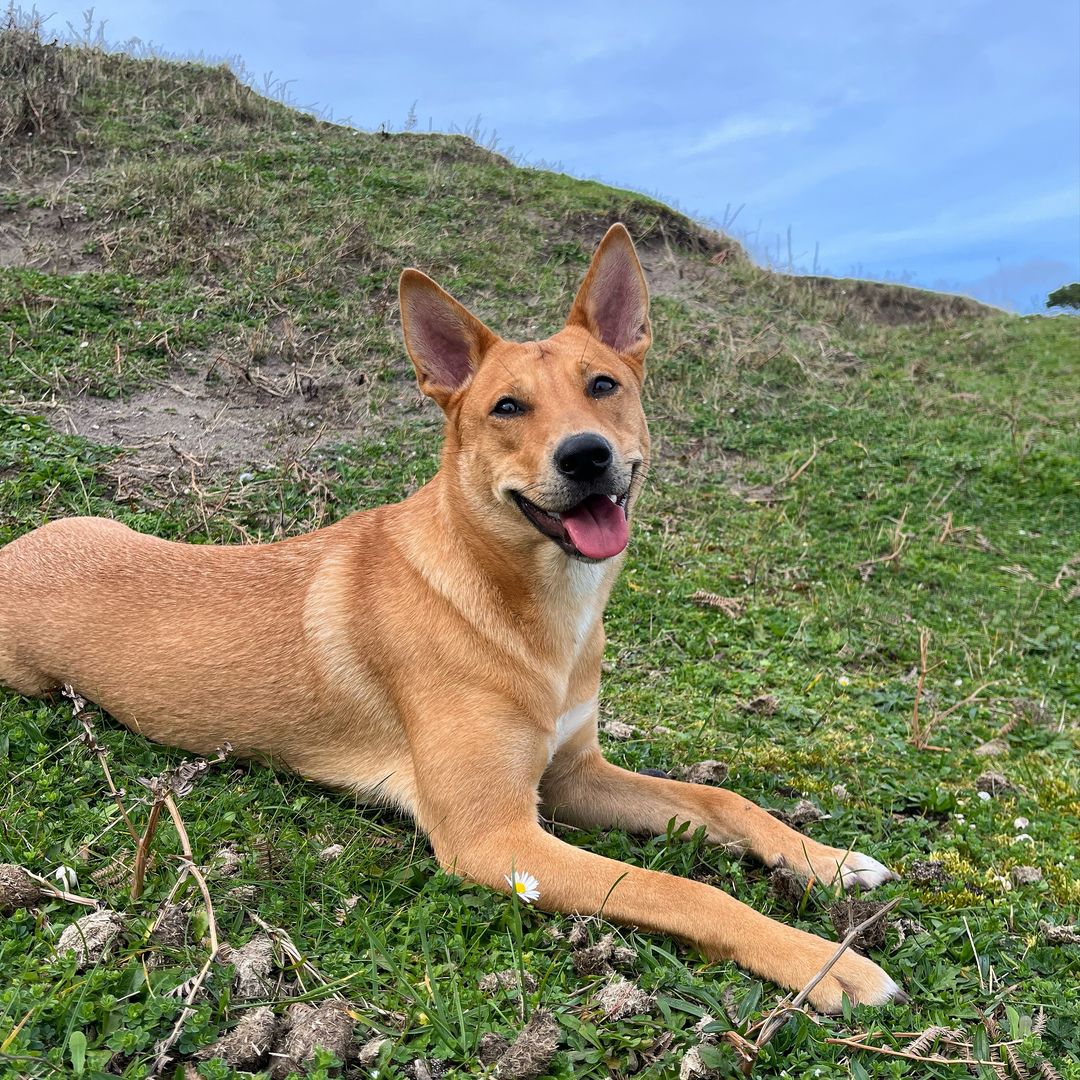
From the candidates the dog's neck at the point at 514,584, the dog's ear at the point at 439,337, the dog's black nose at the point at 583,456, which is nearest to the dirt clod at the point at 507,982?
the dog's neck at the point at 514,584

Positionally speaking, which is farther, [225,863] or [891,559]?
[891,559]

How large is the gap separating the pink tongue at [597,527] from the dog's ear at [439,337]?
1.02 meters

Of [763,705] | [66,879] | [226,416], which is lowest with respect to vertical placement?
[66,879]

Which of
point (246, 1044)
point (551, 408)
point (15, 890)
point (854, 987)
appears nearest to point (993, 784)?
point (854, 987)

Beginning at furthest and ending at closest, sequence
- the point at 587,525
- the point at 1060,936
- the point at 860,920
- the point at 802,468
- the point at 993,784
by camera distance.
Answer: the point at 802,468 < the point at 993,784 < the point at 587,525 < the point at 1060,936 < the point at 860,920

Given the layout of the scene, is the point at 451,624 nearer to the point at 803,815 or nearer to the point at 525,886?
the point at 525,886

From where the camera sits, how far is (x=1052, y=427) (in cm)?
1314

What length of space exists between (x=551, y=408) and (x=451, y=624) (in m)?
1.02

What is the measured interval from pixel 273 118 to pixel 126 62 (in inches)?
103

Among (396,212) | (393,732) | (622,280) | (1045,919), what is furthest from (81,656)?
(396,212)

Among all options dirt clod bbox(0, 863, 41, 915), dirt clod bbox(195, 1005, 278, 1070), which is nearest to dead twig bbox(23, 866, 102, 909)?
dirt clod bbox(0, 863, 41, 915)

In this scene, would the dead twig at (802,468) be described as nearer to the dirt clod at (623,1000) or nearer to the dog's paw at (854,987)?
the dog's paw at (854,987)

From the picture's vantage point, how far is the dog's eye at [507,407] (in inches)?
153

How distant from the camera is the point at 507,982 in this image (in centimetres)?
270
